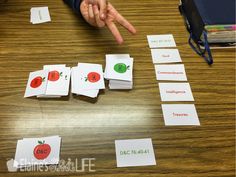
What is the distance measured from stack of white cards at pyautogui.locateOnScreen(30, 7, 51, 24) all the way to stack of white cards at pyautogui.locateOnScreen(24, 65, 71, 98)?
10.8 inches

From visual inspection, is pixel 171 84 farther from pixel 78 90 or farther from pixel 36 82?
pixel 36 82

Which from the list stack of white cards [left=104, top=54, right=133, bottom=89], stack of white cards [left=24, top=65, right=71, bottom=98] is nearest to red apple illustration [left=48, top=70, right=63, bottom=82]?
stack of white cards [left=24, top=65, right=71, bottom=98]

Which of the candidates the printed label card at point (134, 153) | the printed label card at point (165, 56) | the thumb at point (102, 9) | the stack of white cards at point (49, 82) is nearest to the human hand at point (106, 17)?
the thumb at point (102, 9)

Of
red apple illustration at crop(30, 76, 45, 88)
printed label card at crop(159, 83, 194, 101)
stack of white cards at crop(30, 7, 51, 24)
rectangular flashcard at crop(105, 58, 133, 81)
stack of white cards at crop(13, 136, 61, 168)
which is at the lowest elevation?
stack of white cards at crop(13, 136, 61, 168)

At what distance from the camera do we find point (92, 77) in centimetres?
77

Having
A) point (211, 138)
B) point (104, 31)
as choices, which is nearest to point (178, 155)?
point (211, 138)

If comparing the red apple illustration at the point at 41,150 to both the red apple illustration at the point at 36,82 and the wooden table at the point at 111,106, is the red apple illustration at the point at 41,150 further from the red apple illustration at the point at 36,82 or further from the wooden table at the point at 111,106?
the red apple illustration at the point at 36,82

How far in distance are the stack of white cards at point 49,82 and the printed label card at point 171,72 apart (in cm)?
28

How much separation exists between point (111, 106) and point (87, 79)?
11 centimetres

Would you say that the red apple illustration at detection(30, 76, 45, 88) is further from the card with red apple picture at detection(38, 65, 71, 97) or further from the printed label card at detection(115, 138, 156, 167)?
the printed label card at detection(115, 138, 156, 167)

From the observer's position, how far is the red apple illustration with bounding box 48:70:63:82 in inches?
30.0

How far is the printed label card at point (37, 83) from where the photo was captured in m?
0.73

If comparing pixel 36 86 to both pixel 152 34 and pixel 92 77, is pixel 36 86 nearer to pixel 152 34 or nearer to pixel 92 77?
pixel 92 77

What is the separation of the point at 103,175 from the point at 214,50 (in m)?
0.58
